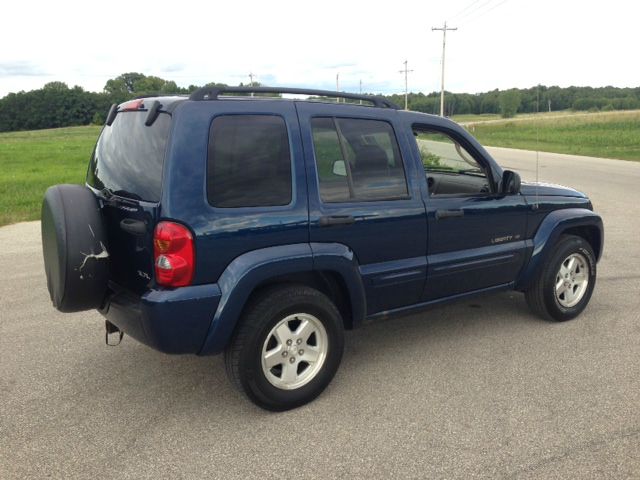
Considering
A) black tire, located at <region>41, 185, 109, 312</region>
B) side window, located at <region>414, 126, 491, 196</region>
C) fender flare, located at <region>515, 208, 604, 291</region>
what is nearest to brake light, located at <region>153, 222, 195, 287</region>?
black tire, located at <region>41, 185, 109, 312</region>

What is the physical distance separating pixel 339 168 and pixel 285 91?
0.56 metres

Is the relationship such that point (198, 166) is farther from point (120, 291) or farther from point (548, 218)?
point (548, 218)

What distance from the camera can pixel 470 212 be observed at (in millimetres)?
3971

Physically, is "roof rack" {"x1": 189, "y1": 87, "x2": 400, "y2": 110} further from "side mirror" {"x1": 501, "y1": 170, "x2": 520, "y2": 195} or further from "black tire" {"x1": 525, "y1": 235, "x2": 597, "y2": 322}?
"black tire" {"x1": 525, "y1": 235, "x2": 597, "y2": 322}

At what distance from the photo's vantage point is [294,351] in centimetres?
330

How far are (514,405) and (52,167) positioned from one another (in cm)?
2087

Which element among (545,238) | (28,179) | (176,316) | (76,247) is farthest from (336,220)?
(28,179)

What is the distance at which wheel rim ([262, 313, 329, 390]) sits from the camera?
10.6 feet

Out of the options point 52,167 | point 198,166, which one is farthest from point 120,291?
point 52,167

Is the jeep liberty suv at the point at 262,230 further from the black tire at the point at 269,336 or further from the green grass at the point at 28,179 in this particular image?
the green grass at the point at 28,179

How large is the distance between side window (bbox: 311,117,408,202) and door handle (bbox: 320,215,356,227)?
0.11 meters

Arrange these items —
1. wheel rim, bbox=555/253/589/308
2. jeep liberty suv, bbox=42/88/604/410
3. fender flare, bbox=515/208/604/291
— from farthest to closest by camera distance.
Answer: wheel rim, bbox=555/253/589/308
fender flare, bbox=515/208/604/291
jeep liberty suv, bbox=42/88/604/410

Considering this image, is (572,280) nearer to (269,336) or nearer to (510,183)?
(510,183)

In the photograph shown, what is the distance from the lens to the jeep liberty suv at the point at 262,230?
9.60ft
